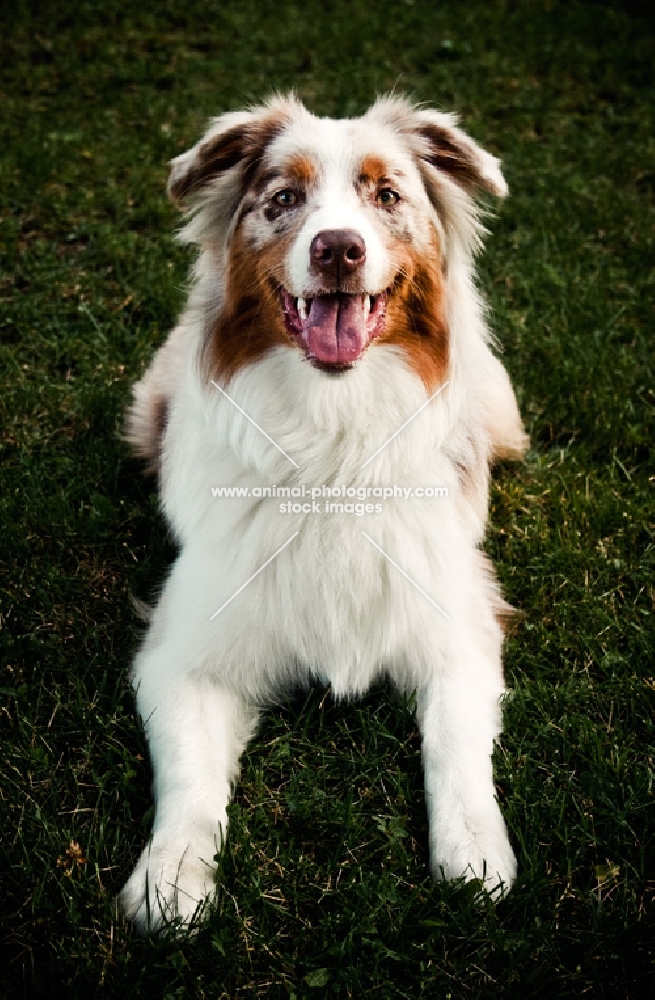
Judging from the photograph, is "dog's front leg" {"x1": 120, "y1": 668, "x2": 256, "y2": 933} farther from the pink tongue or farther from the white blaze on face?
the white blaze on face

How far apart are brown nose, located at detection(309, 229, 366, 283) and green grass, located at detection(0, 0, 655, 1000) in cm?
143

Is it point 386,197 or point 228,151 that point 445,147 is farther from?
point 228,151

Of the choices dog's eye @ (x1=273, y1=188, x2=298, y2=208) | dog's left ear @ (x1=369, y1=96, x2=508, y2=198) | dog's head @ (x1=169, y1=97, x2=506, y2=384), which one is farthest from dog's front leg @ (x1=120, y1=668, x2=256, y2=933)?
dog's left ear @ (x1=369, y1=96, x2=508, y2=198)

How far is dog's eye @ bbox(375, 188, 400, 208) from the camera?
279 cm

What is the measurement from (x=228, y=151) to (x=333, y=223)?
0.66 m

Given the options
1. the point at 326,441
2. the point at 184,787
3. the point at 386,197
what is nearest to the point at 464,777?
the point at 184,787

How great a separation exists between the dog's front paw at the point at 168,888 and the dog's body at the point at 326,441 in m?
0.17

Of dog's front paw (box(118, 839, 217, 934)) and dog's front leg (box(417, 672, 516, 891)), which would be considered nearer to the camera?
dog's front paw (box(118, 839, 217, 934))

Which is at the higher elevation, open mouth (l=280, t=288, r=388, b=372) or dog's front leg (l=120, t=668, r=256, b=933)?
open mouth (l=280, t=288, r=388, b=372)

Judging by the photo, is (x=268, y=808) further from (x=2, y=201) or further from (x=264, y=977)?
(x=2, y=201)

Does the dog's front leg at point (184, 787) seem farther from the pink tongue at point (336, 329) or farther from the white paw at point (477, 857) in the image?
the pink tongue at point (336, 329)

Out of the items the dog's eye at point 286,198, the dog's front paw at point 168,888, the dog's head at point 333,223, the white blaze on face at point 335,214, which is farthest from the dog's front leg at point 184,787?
the dog's eye at point 286,198

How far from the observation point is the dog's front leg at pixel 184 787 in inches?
90.1

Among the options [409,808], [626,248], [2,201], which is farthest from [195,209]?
[626,248]
